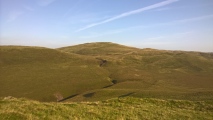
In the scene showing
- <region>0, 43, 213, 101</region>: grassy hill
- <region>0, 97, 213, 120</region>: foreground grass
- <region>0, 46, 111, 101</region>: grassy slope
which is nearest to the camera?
<region>0, 97, 213, 120</region>: foreground grass

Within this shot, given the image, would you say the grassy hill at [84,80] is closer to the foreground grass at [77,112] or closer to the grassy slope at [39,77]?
the grassy slope at [39,77]

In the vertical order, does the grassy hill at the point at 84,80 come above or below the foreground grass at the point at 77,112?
below

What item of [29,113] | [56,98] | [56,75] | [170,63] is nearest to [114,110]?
[29,113]

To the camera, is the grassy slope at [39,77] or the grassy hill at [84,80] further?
the grassy slope at [39,77]

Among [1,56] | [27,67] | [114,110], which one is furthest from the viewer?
[1,56]

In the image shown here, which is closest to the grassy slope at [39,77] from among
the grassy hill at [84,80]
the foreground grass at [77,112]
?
the grassy hill at [84,80]

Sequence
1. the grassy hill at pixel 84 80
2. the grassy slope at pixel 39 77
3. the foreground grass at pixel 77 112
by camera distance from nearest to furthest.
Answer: the foreground grass at pixel 77 112 < the grassy hill at pixel 84 80 < the grassy slope at pixel 39 77

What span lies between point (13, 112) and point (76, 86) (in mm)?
74451

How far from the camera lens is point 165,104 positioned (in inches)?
874

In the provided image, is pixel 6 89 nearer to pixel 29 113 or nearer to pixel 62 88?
pixel 62 88

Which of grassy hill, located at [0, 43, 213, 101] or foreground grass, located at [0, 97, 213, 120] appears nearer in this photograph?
foreground grass, located at [0, 97, 213, 120]

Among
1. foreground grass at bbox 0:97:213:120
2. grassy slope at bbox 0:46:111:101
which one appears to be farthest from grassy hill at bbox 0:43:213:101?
foreground grass at bbox 0:97:213:120

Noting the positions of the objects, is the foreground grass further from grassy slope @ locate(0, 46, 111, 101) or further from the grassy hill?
grassy slope @ locate(0, 46, 111, 101)

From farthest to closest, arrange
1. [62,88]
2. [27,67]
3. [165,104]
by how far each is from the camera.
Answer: [27,67], [62,88], [165,104]
